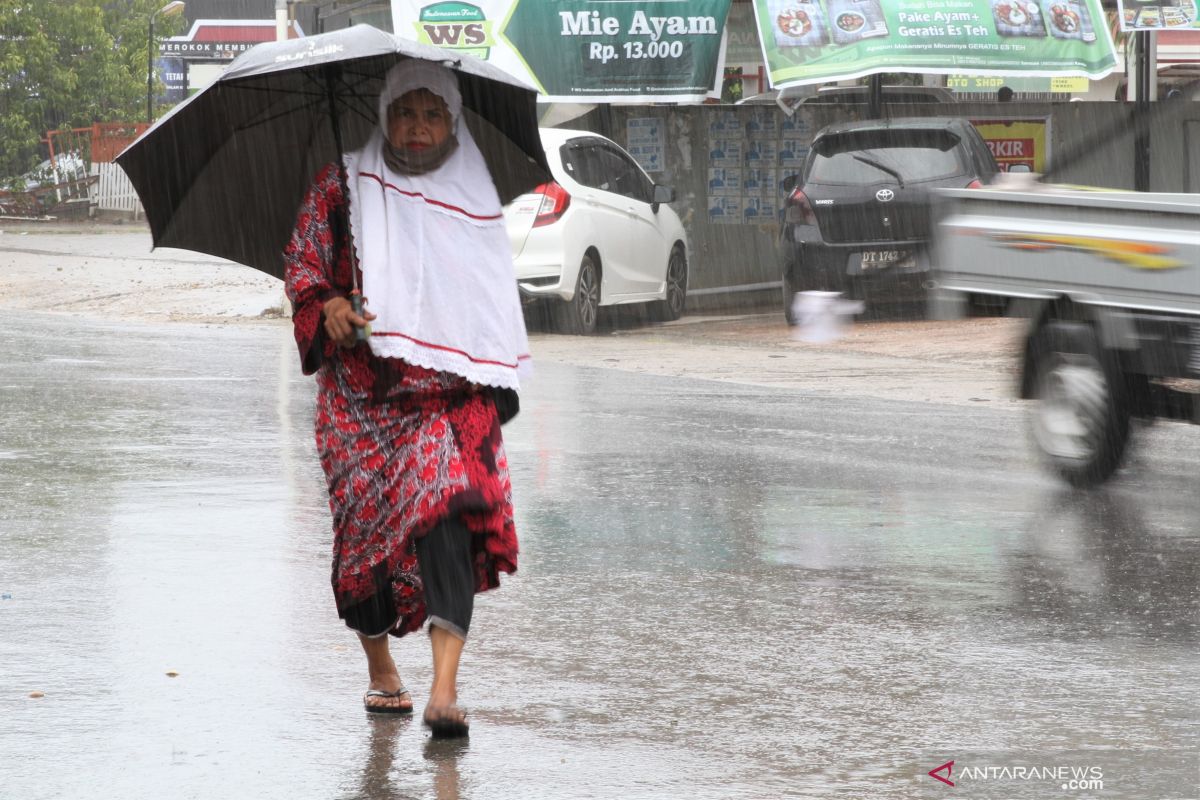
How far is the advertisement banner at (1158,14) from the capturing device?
61.4 ft

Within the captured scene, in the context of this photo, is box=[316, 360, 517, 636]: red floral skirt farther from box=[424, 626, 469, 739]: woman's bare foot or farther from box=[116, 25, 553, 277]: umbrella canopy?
box=[116, 25, 553, 277]: umbrella canopy

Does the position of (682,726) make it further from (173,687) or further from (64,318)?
(64,318)

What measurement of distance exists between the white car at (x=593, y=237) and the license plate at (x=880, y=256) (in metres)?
2.10

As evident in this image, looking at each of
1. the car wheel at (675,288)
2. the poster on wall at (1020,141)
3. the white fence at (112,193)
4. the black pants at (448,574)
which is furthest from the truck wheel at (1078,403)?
the white fence at (112,193)

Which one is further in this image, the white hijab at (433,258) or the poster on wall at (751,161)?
the poster on wall at (751,161)

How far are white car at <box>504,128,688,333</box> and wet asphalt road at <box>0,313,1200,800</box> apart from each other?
19.2 ft

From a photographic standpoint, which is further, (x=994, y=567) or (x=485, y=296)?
(x=994, y=567)

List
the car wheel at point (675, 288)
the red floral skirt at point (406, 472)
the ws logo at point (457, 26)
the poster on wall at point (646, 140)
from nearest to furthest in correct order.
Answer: the red floral skirt at point (406, 472) → the ws logo at point (457, 26) → the car wheel at point (675, 288) → the poster on wall at point (646, 140)

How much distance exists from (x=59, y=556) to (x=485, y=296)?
9.92 ft

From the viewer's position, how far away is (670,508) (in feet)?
28.1

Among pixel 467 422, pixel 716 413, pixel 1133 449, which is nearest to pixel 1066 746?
pixel 467 422

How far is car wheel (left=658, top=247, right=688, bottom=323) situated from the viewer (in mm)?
19422

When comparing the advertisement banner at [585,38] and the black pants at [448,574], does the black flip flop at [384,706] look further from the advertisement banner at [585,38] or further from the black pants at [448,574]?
the advertisement banner at [585,38]

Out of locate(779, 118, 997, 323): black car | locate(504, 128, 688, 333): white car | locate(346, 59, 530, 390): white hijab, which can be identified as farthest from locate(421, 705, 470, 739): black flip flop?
locate(779, 118, 997, 323): black car
